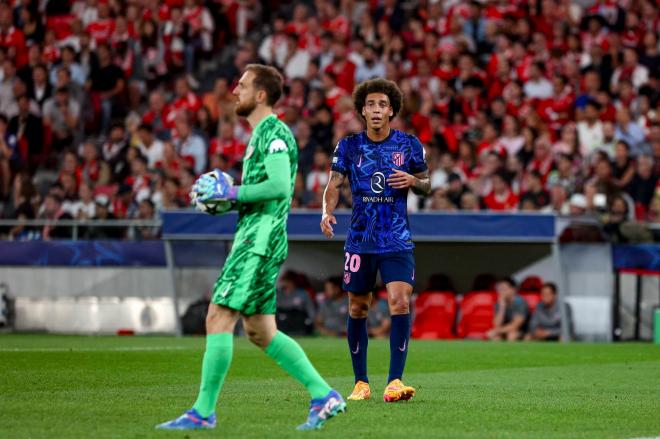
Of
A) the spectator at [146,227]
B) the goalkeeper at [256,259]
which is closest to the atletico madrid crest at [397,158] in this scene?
the goalkeeper at [256,259]

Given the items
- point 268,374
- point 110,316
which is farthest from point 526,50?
point 268,374

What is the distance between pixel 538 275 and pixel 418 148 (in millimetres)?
12409

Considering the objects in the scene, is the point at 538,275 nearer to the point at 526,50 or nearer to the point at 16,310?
the point at 526,50

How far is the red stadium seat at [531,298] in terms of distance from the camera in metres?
20.9

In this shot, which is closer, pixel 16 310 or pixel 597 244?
pixel 597 244

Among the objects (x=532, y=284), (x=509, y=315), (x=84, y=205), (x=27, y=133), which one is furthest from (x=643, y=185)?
(x=27, y=133)

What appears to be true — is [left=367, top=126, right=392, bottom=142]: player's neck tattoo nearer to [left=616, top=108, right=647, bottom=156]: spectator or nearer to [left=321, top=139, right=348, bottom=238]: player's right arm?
[left=321, top=139, right=348, bottom=238]: player's right arm

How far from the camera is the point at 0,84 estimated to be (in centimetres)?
2816

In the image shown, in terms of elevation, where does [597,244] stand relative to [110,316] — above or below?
above

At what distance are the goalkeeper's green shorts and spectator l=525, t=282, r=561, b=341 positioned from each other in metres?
13.4

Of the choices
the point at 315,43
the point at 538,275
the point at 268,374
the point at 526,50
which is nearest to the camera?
the point at 268,374

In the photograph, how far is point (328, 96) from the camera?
83.3ft

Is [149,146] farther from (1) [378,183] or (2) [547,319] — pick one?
(1) [378,183]

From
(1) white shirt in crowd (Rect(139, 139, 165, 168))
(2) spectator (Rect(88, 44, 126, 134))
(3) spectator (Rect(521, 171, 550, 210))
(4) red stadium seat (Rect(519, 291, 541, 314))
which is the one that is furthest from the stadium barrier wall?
(2) spectator (Rect(88, 44, 126, 134))
